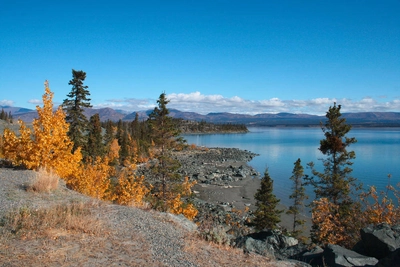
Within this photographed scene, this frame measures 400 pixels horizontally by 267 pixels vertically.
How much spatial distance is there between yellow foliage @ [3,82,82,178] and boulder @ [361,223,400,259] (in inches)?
499

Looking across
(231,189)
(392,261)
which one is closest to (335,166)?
(392,261)

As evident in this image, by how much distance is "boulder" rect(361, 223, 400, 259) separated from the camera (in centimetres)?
945

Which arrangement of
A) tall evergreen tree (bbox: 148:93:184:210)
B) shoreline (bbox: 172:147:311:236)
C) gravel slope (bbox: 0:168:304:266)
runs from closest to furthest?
1. gravel slope (bbox: 0:168:304:266)
2. tall evergreen tree (bbox: 148:93:184:210)
3. shoreline (bbox: 172:147:311:236)

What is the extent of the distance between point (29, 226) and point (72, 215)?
116 centimetres

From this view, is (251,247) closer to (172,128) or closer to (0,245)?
(0,245)

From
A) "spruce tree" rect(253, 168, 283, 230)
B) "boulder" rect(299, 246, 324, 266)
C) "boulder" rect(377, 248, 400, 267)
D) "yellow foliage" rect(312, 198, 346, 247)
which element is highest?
"boulder" rect(377, 248, 400, 267)

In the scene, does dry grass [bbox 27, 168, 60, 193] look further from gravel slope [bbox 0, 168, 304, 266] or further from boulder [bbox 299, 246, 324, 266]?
boulder [bbox 299, 246, 324, 266]

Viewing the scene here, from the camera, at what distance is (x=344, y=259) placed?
8.85 meters

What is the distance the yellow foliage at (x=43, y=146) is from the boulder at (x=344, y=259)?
11468 millimetres

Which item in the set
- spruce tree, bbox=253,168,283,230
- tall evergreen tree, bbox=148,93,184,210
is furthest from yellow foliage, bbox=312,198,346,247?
tall evergreen tree, bbox=148,93,184,210

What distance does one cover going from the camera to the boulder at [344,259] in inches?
344

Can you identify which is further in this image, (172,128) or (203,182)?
(203,182)

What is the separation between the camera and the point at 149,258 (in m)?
6.52

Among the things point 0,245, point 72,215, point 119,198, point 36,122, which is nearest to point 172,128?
point 119,198
